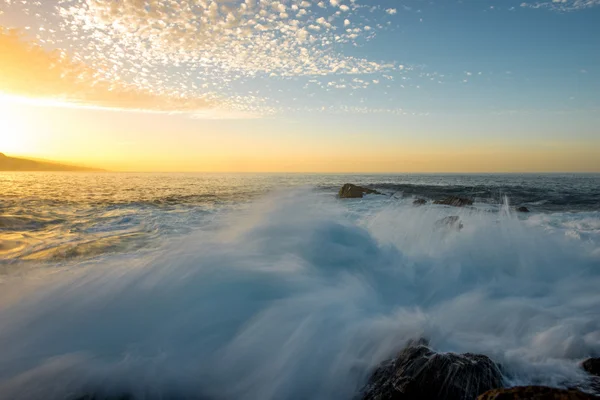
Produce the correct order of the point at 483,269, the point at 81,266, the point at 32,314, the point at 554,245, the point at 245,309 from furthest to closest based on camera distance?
the point at 554,245
the point at 81,266
the point at 483,269
the point at 245,309
the point at 32,314

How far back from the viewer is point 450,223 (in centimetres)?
961

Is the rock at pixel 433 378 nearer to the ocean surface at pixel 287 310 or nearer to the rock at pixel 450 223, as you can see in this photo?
the ocean surface at pixel 287 310

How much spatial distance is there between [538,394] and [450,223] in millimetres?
7760

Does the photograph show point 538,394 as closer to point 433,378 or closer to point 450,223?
point 433,378

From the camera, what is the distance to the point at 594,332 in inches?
158

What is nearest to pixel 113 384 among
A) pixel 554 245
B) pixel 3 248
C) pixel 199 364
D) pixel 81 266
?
pixel 199 364

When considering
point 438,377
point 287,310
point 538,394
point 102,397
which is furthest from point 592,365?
point 102,397

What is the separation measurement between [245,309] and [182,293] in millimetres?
1075

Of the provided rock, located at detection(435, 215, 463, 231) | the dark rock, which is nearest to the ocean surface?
the dark rock

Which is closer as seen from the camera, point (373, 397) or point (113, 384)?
point (373, 397)

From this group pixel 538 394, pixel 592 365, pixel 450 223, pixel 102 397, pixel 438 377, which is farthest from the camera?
pixel 450 223

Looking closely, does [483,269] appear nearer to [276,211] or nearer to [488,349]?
[488,349]

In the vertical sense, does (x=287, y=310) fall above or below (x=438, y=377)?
below

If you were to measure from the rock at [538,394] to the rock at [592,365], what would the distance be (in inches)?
41.7
